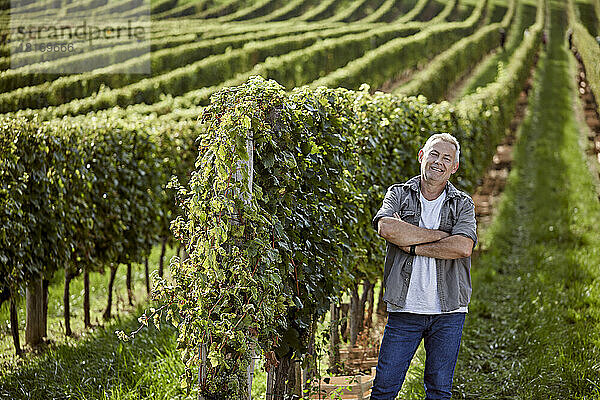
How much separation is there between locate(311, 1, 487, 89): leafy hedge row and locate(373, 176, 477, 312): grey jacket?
14138 millimetres

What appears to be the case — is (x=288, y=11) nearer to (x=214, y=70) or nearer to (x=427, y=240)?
(x=214, y=70)

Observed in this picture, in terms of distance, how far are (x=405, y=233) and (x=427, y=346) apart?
0.66 metres

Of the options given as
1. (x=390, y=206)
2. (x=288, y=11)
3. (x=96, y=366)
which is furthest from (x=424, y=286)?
(x=288, y=11)

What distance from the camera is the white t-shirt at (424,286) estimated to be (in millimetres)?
3221

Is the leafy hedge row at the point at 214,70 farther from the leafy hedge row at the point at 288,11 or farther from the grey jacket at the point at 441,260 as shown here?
the leafy hedge row at the point at 288,11

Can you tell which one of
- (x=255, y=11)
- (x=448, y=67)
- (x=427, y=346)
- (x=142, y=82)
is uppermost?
(x=255, y=11)

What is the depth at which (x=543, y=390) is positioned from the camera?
4.37 metres

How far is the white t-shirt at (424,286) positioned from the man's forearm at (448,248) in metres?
0.08

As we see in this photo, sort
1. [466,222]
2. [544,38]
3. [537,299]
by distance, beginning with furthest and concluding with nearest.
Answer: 1. [544,38]
2. [537,299]
3. [466,222]

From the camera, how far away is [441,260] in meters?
3.27

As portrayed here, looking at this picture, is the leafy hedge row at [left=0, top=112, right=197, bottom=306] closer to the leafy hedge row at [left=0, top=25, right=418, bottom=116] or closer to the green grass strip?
the green grass strip

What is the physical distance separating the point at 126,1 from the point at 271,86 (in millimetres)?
42666

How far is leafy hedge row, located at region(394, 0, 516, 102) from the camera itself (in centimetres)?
2319

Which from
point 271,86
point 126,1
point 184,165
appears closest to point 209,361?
point 271,86
